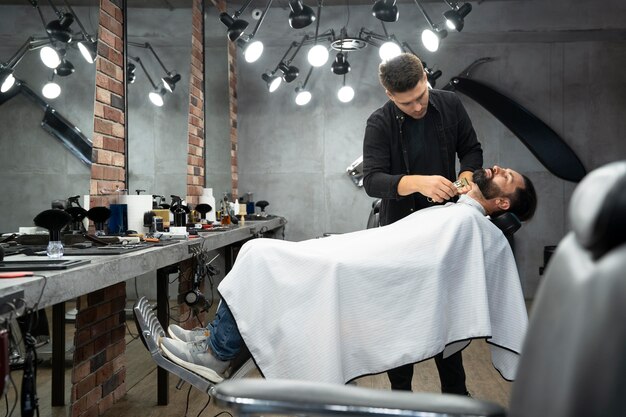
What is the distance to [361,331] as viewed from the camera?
1.93 metres

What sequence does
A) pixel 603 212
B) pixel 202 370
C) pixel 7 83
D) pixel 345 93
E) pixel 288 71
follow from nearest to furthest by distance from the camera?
pixel 603 212
pixel 202 370
pixel 7 83
pixel 288 71
pixel 345 93

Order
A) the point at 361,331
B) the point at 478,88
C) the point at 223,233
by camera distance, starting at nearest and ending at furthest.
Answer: the point at 361,331 → the point at 223,233 → the point at 478,88

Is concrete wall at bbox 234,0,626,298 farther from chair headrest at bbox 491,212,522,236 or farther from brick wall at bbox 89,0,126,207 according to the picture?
chair headrest at bbox 491,212,522,236

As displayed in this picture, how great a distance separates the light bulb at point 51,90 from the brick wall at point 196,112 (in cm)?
226

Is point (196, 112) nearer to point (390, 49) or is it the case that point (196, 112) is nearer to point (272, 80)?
point (272, 80)

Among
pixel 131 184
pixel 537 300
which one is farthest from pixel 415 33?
pixel 537 300

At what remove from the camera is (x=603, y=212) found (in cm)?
67

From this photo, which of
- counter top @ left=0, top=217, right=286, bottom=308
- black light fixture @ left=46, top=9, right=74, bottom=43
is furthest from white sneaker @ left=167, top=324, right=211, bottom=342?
black light fixture @ left=46, top=9, right=74, bottom=43

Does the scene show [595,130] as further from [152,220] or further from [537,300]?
[537,300]

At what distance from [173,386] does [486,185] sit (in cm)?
193

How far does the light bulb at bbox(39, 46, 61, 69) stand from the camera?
272cm

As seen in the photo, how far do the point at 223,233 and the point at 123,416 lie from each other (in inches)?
46.1

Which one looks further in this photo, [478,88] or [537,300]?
[478,88]

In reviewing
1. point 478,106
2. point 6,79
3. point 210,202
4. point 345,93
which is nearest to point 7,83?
point 6,79
